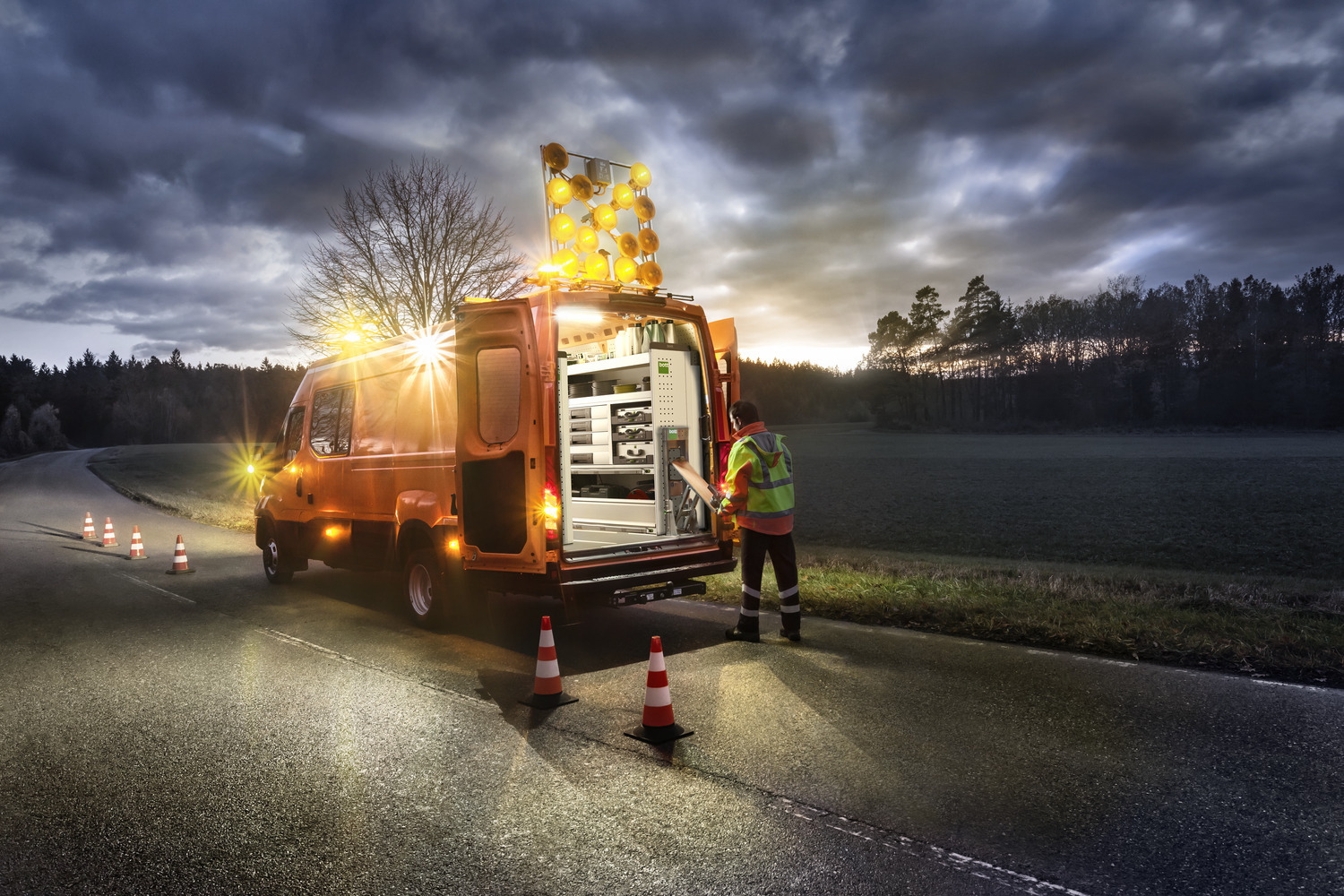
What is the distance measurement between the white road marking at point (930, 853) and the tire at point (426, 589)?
4488mm

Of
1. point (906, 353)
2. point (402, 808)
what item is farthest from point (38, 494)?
point (906, 353)

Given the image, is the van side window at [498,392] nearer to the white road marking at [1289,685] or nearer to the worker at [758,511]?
the worker at [758,511]

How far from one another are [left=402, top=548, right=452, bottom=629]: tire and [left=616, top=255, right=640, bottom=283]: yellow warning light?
2998 mm

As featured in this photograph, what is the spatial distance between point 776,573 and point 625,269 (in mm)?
2967

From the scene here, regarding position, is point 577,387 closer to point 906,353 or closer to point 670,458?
point 670,458

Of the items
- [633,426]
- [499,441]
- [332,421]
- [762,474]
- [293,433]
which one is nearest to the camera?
[499,441]

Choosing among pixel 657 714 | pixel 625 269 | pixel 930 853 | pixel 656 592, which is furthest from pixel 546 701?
pixel 625 269

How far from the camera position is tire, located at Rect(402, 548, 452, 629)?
7.31 m

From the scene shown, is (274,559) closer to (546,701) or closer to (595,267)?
(595,267)

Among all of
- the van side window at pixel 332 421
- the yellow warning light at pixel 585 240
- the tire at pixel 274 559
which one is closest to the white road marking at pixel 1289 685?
the yellow warning light at pixel 585 240

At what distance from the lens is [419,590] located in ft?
25.5

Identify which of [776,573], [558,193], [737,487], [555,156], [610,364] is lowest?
[776,573]

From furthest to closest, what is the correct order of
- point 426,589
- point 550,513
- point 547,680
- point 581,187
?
point 426,589
point 581,187
point 550,513
point 547,680

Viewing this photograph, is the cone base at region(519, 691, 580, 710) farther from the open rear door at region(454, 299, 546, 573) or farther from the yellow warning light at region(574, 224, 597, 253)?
the yellow warning light at region(574, 224, 597, 253)
